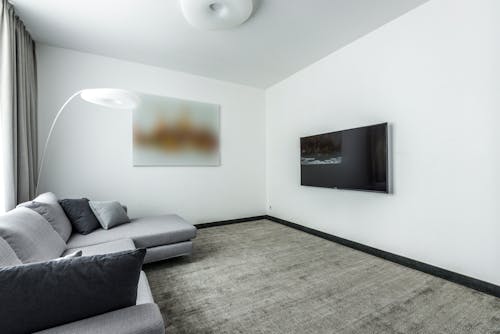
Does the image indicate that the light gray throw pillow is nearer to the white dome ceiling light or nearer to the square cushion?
the square cushion

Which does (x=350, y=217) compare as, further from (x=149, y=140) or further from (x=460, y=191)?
(x=149, y=140)

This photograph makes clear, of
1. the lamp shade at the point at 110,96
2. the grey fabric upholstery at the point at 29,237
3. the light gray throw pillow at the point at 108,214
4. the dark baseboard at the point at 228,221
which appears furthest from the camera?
the dark baseboard at the point at 228,221

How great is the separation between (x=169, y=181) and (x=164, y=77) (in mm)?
1812

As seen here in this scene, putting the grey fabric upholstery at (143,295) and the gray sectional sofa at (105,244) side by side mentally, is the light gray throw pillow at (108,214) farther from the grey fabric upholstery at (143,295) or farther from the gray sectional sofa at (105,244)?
the grey fabric upholstery at (143,295)

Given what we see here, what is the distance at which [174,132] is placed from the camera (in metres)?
3.99

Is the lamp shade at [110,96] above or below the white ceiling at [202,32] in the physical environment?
below

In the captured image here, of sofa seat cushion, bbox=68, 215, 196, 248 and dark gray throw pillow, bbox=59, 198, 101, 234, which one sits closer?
sofa seat cushion, bbox=68, 215, 196, 248

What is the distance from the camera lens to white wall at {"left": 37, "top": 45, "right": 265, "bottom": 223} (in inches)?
127

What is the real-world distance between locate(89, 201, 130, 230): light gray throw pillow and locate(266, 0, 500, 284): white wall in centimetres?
297

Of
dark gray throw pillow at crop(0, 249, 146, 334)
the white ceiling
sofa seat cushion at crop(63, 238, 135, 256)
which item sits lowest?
sofa seat cushion at crop(63, 238, 135, 256)

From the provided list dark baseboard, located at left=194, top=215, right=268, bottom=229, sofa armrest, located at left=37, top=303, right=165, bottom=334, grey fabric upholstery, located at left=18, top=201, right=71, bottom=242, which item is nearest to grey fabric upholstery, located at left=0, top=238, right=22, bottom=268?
sofa armrest, located at left=37, top=303, right=165, bottom=334

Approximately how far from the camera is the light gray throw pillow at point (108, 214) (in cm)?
266

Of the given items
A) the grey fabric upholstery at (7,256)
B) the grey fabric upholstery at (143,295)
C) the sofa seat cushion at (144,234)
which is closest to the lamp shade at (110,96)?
the sofa seat cushion at (144,234)

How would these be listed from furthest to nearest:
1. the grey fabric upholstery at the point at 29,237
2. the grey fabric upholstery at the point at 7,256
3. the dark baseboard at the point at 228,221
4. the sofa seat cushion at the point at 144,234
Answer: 1. the dark baseboard at the point at 228,221
2. the sofa seat cushion at the point at 144,234
3. the grey fabric upholstery at the point at 29,237
4. the grey fabric upholstery at the point at 7,256
